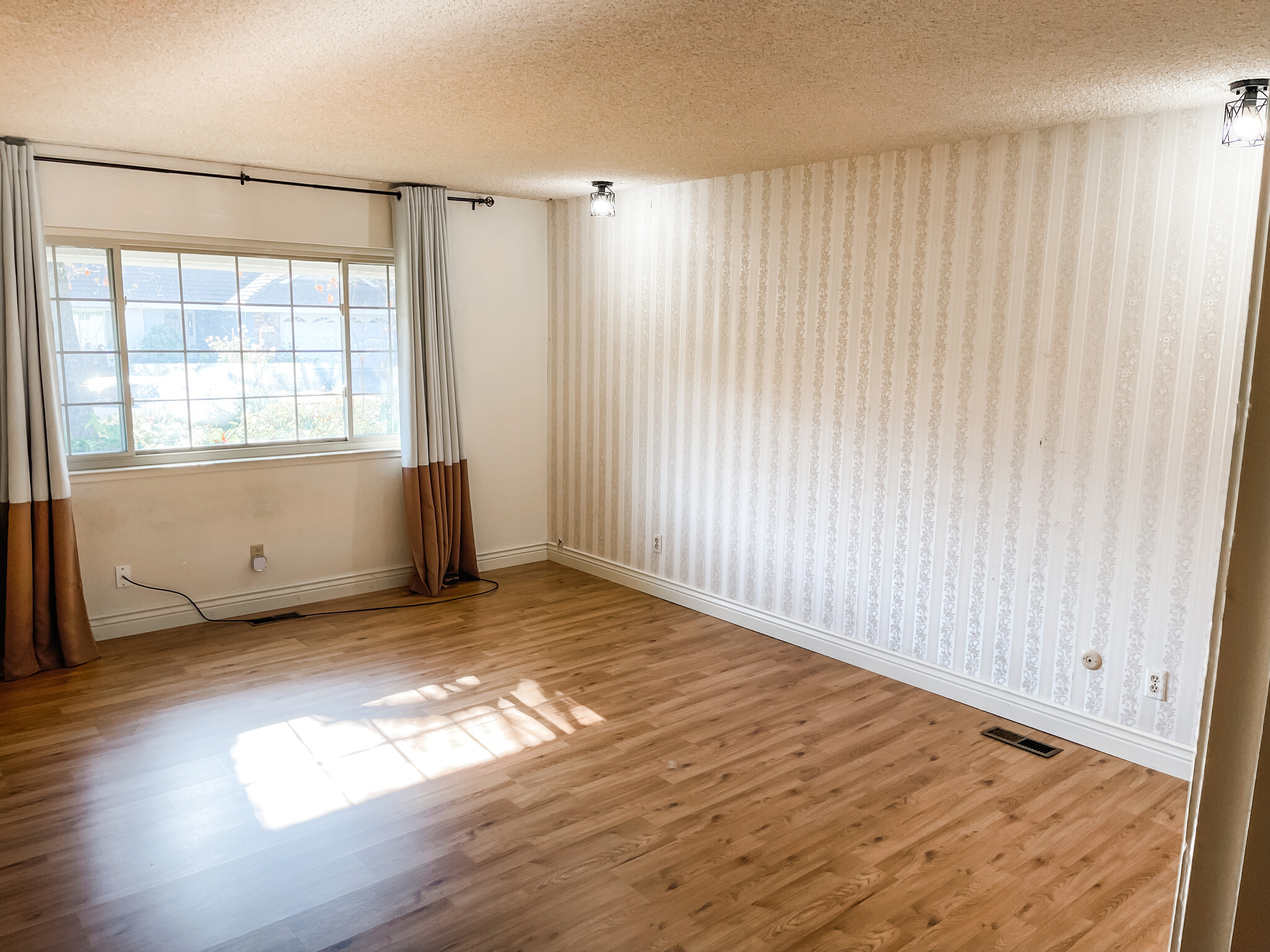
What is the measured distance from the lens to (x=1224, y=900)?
656 millimetres

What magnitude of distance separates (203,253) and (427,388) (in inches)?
54.8

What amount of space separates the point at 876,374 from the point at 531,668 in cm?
218

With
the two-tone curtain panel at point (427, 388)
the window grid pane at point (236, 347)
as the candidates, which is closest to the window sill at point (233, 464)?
the window grid pane at point (236, 347)

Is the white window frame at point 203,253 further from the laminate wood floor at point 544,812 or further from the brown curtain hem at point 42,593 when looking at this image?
the laminate wood floor at point 544,812

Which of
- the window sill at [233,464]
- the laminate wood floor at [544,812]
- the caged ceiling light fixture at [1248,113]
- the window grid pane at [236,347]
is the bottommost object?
the laminate wood floor at [544,812]

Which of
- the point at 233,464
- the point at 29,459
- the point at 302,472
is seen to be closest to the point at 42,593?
the point at 29,459

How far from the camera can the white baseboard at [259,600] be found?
15.1 feet

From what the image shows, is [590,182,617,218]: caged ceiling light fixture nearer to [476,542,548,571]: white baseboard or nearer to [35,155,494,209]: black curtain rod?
[35,155,494,209]: black curtain rod

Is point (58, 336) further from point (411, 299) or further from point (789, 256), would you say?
point (789, 256)

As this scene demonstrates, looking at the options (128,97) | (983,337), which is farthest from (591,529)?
(128,97)

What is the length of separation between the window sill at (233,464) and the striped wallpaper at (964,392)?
5.45 feet

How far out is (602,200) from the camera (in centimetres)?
492

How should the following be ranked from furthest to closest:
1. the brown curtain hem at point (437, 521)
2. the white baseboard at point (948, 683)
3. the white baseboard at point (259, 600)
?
the brown curtain hem at point (437, 521)
the white baseboard at point (259, 600)
the white baseboard at point (948, 683)

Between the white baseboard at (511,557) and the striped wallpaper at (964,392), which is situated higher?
the striped wallpaper at (964,392)
